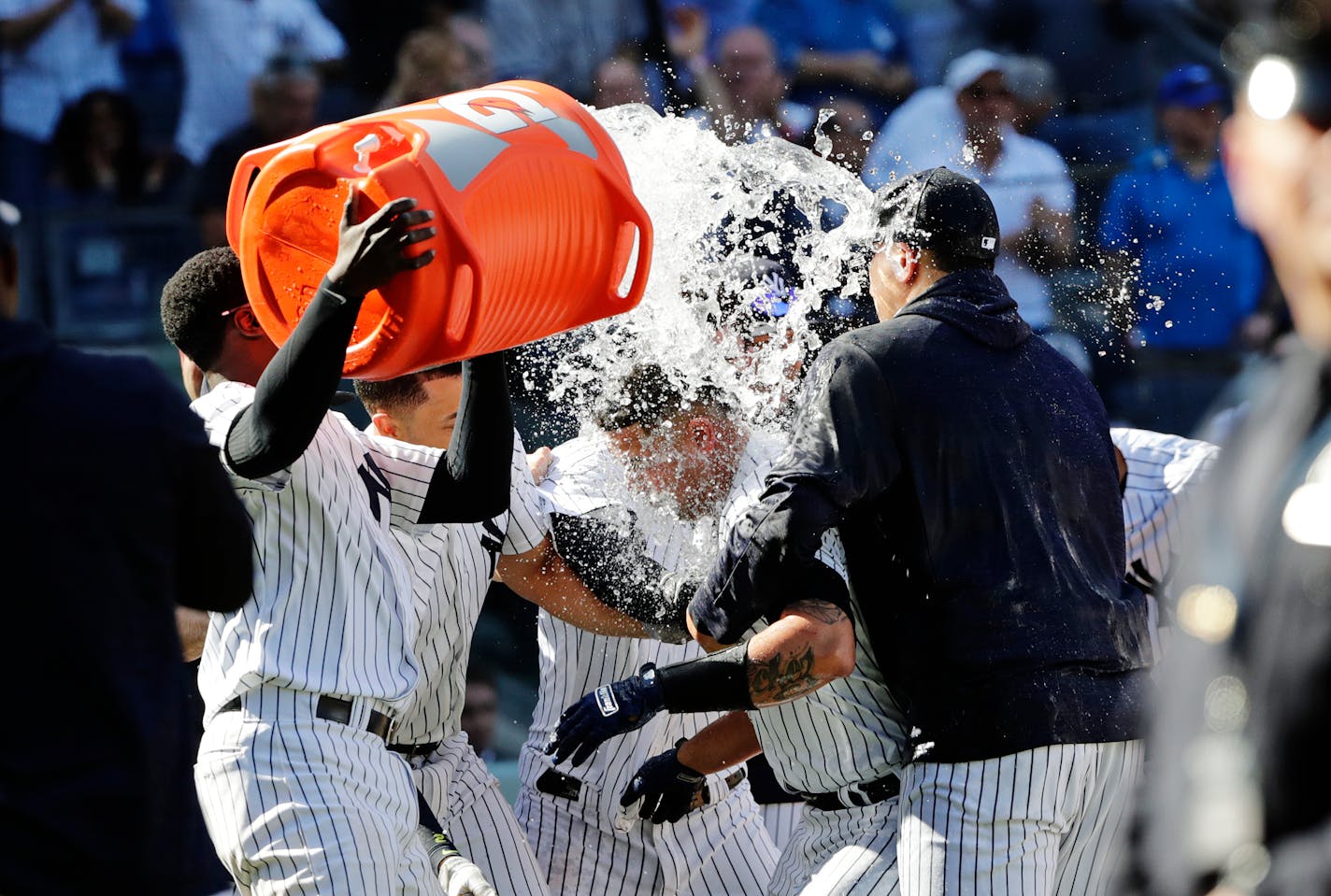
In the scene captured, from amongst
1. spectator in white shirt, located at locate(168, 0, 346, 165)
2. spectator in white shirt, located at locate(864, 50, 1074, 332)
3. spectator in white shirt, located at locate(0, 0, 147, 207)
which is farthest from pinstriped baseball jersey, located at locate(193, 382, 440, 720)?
spectator in white shirt, located at locate(0, 0, 147, 207)

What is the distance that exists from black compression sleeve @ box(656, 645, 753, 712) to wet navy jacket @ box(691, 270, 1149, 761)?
0.43ft

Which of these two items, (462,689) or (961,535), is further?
(462,689)

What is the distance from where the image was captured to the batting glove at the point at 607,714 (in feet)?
11.4

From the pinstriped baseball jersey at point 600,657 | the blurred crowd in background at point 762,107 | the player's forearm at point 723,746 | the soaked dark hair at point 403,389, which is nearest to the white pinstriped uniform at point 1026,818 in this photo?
the player's forearm at point 723,746

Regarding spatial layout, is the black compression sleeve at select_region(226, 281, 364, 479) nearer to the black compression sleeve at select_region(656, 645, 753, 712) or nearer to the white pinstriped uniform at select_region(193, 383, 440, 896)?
the white pinstriped uniform at select_region(193, 383, 440, 896)

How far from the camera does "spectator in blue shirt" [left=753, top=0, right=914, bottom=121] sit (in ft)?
22.5

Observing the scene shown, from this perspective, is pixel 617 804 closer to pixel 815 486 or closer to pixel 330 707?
pixel 330 707

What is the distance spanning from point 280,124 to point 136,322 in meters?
1.03

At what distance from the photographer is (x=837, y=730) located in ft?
10.8

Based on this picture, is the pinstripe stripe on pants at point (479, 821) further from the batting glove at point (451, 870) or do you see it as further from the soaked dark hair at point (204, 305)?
the soaked dark hair at point (204, 305)

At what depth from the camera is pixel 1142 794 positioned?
1959mm

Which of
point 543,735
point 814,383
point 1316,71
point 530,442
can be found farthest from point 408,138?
point 530,442

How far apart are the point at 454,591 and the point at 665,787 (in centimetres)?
71

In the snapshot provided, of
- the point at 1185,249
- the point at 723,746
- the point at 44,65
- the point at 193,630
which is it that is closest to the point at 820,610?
the point at 723,746
